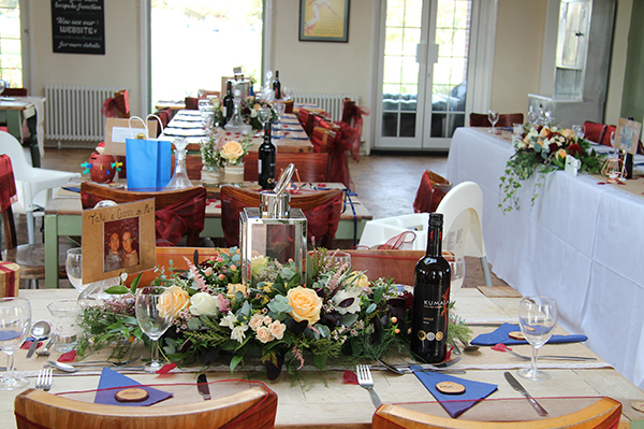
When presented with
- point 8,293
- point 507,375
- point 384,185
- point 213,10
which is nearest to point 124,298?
point 8,293

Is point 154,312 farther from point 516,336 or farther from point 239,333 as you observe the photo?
point 516,336

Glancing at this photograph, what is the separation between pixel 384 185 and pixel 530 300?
6.16m

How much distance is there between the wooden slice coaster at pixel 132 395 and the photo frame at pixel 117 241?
469mm

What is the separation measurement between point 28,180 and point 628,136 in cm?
372

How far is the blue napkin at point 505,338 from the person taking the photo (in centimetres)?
150

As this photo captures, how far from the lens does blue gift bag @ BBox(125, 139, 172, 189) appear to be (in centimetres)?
290

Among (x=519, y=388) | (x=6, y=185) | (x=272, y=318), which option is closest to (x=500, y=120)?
(x=6, y=185)

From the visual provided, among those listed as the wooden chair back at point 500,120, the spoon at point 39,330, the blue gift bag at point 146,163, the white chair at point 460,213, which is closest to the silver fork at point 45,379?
the spoon at point 39,330

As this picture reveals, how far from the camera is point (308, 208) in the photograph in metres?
2.59

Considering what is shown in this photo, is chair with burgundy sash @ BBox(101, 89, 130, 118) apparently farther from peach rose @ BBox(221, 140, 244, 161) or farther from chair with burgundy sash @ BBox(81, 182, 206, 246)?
chair with burgundy sash @ BBox(81, 182, 206, 246)

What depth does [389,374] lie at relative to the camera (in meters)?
1.33

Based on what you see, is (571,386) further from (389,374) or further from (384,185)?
(384,185)

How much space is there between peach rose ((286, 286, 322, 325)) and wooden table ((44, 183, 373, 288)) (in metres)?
1.63

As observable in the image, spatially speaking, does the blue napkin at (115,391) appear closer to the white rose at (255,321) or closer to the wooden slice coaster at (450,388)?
the white rose at (255,321)
